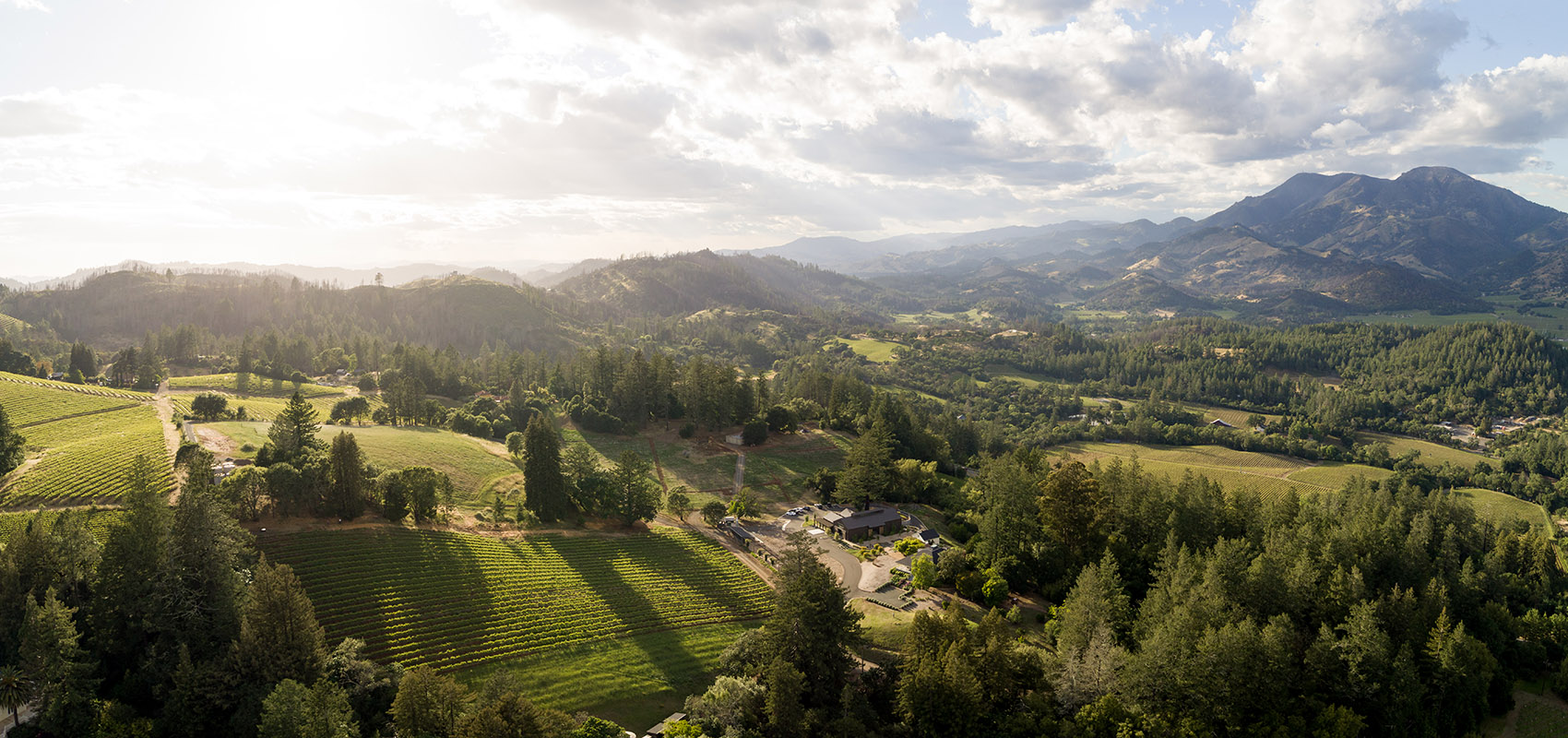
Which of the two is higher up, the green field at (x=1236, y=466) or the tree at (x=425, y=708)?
the tree at (x=425, y=708)

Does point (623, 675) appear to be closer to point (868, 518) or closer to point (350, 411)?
point (868, 518)

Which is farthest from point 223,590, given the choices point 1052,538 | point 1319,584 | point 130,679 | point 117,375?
point 117,375

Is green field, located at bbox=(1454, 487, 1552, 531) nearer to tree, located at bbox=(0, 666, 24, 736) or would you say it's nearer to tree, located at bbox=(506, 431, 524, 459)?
tree, located at bbox=(506, 431, 524, 459)

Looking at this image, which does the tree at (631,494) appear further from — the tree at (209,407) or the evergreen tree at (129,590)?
the tree at (209,407)

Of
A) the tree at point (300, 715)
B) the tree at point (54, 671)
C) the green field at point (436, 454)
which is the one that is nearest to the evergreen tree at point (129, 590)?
the tree at point (54, 671)

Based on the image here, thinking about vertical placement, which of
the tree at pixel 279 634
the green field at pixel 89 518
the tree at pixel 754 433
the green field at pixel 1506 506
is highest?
the green field at pixel 89 518

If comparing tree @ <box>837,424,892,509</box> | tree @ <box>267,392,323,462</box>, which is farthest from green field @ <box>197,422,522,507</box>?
tree @ <box>837,424,892,509</box>

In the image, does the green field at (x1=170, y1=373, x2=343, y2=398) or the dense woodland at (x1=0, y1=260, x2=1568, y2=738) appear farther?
the green field at (x1=170, y1=373, x2=343, y2=398)
